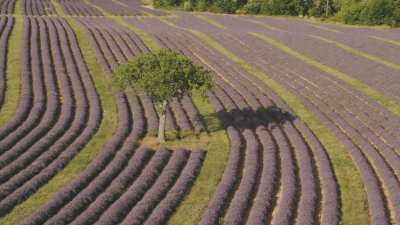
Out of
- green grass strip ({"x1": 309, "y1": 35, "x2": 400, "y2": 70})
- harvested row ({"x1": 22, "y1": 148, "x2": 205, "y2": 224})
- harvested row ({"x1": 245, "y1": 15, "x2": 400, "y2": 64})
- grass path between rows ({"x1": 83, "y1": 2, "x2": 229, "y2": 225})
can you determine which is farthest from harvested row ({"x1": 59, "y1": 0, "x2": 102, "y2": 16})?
harvested row ({"x1": 22, "y1": 148, "x2": 205, "y2": 224})

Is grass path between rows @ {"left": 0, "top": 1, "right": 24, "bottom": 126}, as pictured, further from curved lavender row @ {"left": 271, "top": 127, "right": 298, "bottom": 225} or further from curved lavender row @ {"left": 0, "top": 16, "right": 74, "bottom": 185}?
curved lavender row @ {"left": 271, "top": 127, "right": 298, "bottom": 225}

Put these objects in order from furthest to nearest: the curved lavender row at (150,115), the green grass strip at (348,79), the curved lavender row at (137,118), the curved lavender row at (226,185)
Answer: the green grass strip at (348,79) < the curved lavender row at (150,115) < the curved lavender row at (137,118) < the curved lavender row at (226,185)

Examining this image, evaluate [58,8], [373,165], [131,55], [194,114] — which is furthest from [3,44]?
[58,8]

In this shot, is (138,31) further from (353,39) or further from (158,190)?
(158,190)

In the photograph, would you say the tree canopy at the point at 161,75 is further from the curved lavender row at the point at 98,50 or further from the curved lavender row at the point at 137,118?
the curved lavender row at the point at 98,50

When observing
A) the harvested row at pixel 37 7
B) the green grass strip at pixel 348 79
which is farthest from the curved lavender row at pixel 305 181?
the harvested row at pixel 37 7

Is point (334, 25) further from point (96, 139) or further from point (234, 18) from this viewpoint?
point (96, 139)
